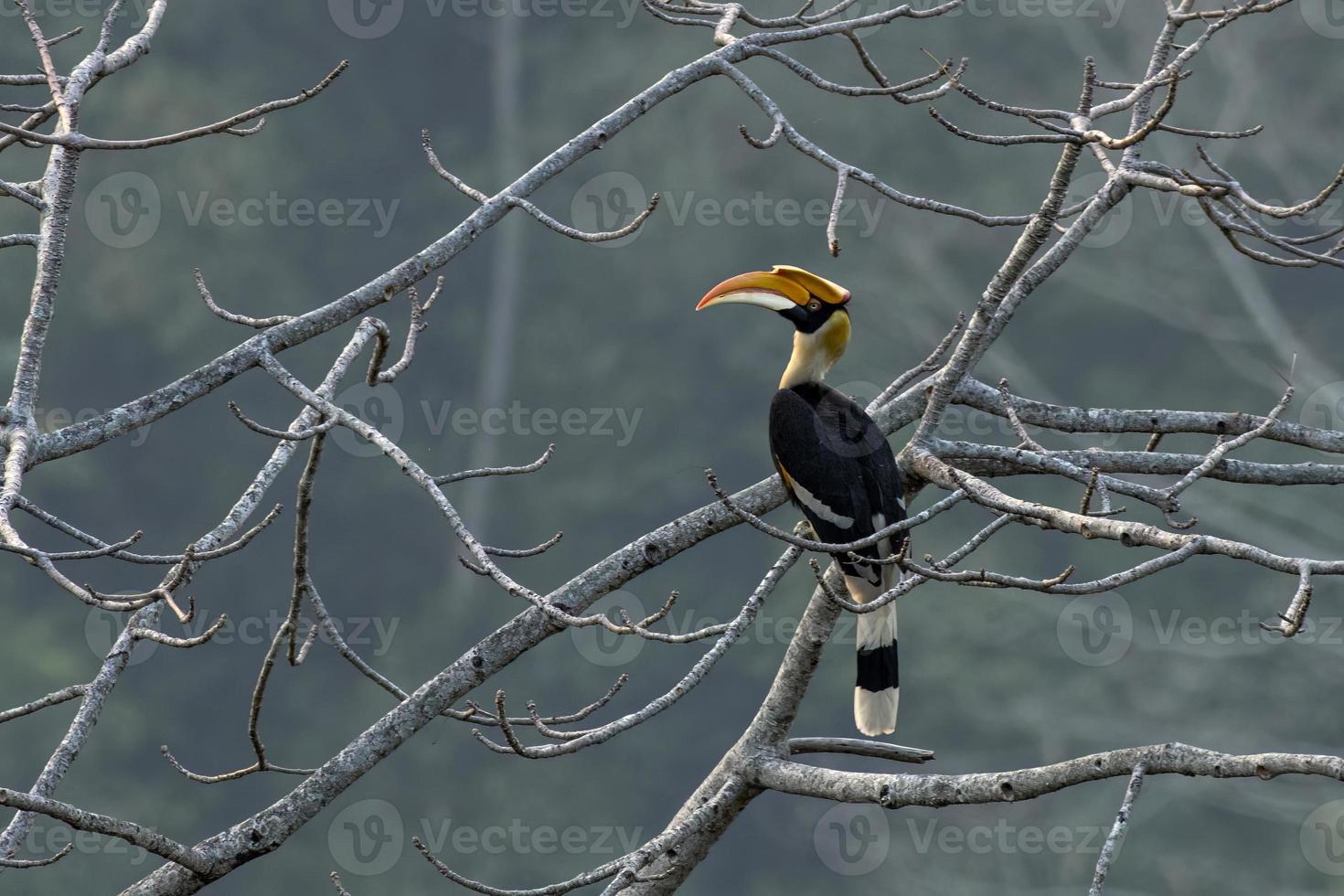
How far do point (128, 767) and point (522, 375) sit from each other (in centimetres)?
583

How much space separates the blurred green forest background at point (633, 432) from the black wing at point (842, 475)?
11527 mm

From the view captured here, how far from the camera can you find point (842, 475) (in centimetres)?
332

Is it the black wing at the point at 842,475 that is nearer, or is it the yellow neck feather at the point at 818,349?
the black wing at the point at 842,475

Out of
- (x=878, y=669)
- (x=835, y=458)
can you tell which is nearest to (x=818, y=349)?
(x=835, y=458)

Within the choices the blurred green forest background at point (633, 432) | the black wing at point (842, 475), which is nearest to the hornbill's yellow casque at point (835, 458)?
the black wing at point (842, 475)

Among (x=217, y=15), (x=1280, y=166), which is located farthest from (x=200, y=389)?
(x=217, y=15)

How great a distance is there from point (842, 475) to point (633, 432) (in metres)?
14.6

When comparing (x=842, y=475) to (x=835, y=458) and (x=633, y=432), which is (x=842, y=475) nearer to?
(x=835, y=458)

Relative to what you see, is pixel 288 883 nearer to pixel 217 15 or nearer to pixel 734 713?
pixel 734 713

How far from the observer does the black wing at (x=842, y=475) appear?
3.28 meters

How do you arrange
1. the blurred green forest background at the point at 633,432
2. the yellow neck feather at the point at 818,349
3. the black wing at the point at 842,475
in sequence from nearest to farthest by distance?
1. the black wing at the point at 842,475
2. the yellow neck feather at the point at 818,349
3. the blurred green forest background at the point at 633,432

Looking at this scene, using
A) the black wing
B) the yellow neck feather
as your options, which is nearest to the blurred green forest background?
the yellow neck feather

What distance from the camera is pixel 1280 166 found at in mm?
14211

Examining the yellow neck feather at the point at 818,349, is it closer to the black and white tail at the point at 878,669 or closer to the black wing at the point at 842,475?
the black wing at the point at 842,475
